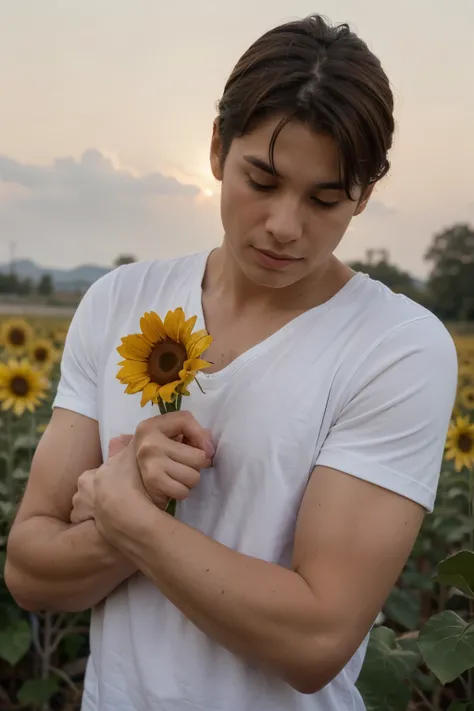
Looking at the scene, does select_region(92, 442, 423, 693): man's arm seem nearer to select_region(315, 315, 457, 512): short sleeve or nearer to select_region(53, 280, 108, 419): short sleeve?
select_region(315, 315, 457, 512): short sleeve

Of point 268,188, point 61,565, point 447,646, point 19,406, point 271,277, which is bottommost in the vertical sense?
point 447,646

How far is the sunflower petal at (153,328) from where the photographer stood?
1.12 meters

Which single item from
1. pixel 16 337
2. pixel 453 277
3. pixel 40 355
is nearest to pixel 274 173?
pixel 40 355

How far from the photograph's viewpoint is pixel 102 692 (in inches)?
48.4

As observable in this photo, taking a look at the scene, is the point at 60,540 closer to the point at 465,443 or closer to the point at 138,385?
the point at 138,385

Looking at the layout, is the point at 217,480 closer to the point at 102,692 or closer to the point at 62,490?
the point at 62,490

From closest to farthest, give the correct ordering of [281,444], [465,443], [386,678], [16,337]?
[281,444] → [386,678] → [465,443] → [16,337]

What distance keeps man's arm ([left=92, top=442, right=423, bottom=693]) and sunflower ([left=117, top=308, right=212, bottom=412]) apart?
127 mm

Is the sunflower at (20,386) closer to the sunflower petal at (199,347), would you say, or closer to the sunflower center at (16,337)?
the sunflower center at (16,337)

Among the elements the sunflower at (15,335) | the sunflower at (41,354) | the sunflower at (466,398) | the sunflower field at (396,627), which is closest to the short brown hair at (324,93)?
the sunflower field at (396,627)

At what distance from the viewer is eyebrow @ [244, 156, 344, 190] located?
1.06 metres

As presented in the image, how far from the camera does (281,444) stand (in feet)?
3.60

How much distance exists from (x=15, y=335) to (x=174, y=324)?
3.26m

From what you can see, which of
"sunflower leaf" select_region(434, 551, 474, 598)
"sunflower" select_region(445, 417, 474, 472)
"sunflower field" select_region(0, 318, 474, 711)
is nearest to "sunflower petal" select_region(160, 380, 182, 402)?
"sunflower field" select_region(0, 318, 474, 711)
